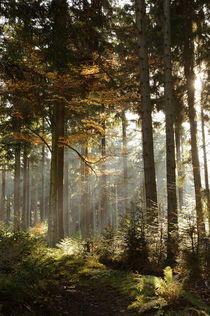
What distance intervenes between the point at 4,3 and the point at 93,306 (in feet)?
24.2

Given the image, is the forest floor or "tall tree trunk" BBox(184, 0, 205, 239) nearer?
the forest floor

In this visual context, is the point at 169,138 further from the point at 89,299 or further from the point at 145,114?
the point at 89,299

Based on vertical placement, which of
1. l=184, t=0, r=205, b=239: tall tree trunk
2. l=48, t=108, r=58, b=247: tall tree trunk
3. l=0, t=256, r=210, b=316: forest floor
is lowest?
l=0, t=256, r=210, b=316: forest floor

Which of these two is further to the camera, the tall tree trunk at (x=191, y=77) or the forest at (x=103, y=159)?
the tall tree trunk at (x=191, y=77)

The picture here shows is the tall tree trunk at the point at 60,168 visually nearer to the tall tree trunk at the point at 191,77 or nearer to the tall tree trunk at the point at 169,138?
the tall tree trunk at the point at 169,138

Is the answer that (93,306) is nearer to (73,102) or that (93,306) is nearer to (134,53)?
(73,102)

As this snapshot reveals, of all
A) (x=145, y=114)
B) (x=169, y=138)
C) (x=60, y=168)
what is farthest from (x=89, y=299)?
(x=60, y=168)

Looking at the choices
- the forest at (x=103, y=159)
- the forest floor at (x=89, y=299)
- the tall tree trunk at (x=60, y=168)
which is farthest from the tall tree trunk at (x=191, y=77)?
the forest floor at (x=89, y=299)

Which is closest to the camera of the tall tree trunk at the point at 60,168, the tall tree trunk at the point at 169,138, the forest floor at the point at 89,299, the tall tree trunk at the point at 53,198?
the forest floor at the point at 89,299

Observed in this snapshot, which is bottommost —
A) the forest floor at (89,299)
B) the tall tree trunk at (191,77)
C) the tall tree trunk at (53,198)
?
the forest floor at (89,299)

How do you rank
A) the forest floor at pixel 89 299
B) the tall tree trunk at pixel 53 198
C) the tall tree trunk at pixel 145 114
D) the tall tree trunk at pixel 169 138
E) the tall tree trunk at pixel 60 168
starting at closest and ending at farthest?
the forest floor at pixel 89 299 < the tall tree trunk at pixel 169 138 < the tall tree trunk at pixel 145 114 < the tall tree trunk at pixel 53 198 < the tall tree trunk at pixel 60 168

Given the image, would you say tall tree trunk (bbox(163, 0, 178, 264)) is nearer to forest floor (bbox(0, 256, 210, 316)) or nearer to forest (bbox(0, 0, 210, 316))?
forest (bbox(0, 0, 210, 316))

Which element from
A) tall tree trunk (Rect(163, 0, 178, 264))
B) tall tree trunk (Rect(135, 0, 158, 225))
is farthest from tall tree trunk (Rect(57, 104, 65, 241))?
tall tree trunk (Rect(163, 0, 178, 264))

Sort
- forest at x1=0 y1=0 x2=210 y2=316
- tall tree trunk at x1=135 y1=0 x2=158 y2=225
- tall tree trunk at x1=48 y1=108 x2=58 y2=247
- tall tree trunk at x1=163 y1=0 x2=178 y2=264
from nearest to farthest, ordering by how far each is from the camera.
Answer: forest at x1=0 y1=0 x2=210 y2=316, tall tree trunk at x1=163 y1=0 x2=178 y2=264, tall tree trunk at x1=135 y1=0 x2=158 y2=225, tall tree trunk at x1=48 y1=108 x2=58 y2=247
